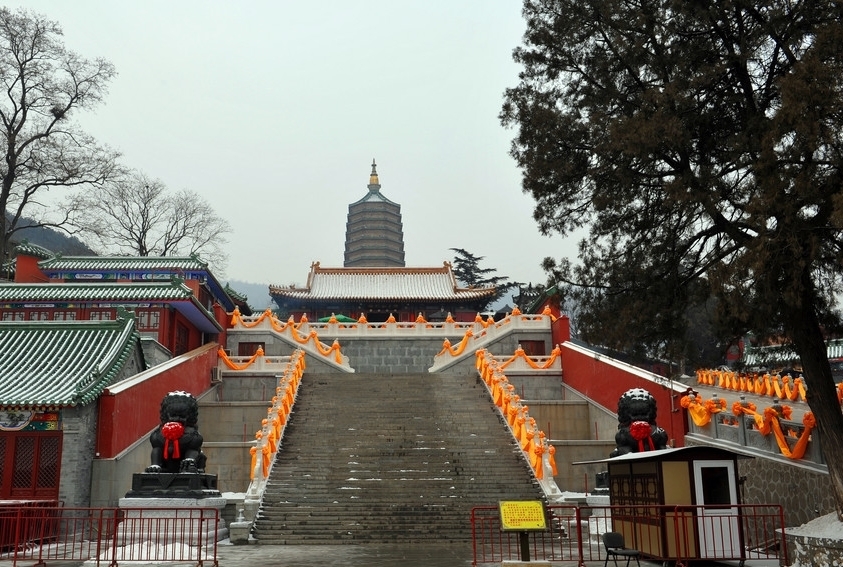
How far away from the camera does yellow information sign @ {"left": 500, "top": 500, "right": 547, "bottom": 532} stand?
9.87 meters

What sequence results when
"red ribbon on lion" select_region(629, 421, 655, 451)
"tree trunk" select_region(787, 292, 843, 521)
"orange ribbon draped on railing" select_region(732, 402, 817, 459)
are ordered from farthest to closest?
"red ribbon on lion" select_region(629, 421, 655, 451)
"orange ribbon draped on railing" select_region(732, 402, 817, 459)
"tree trunk" select_region(787, 292, 843, 521)

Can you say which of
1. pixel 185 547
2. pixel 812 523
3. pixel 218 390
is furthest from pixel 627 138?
pixel 218 390

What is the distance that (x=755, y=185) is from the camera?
9.95m

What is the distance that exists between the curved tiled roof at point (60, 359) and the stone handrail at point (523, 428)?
29.5ft

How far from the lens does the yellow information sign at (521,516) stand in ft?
32.4

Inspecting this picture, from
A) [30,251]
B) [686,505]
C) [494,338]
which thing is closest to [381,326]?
[494,338]

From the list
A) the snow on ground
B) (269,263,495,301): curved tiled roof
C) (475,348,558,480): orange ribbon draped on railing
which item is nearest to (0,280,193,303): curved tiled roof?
(475,348,558,480): orange ribbon draped on railing

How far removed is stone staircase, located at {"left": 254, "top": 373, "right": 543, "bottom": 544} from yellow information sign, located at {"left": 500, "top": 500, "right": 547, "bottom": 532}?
4962 mm

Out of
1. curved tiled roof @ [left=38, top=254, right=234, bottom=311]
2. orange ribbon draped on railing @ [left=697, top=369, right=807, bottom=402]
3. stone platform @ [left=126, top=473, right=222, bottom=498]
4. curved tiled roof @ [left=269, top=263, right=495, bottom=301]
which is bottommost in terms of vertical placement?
stone platform @ [left=126, top=473, right=222, bottom=498]

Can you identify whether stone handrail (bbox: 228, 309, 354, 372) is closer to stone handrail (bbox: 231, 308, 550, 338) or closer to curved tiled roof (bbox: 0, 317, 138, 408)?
stone handrail (bbox: 231, 308, 550, 338)

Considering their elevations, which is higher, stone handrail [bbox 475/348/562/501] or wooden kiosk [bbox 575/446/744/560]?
stone handrail [bbox 475/348/562/501]

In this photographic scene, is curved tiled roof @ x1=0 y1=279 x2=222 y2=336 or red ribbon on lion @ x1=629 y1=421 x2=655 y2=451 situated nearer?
red ribbon on lion @ x1=629 y1=421 x2=655 y2=451

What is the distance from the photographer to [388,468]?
1780cm

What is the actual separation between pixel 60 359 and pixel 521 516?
41.2 ft
